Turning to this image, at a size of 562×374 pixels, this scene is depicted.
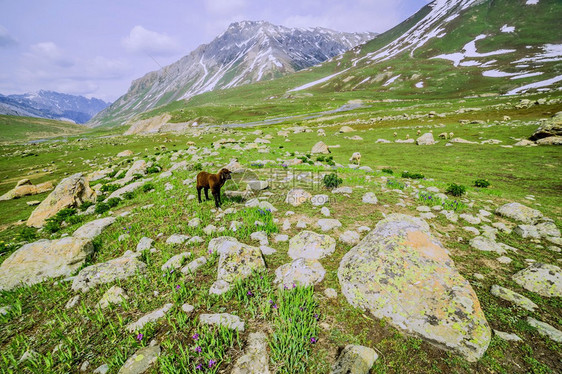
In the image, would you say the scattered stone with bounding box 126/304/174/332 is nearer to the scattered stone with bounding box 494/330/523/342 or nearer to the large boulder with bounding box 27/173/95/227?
the scattered stone with bounding box 494/330/523/342

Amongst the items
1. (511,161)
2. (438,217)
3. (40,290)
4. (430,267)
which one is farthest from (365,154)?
(40,290)

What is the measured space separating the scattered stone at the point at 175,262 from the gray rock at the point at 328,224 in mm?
4625

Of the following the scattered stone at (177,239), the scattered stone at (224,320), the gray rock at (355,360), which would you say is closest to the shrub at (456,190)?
the gray rock at (355,360)

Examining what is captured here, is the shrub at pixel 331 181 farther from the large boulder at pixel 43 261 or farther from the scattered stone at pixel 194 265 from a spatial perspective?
the large boulder at pixel 43 261

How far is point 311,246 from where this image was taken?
654cm

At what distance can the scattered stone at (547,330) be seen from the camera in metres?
3.76

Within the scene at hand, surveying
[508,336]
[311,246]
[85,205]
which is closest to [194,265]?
[311,246]

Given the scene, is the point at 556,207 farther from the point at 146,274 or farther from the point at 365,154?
the point at 365,154

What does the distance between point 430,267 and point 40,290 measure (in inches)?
395

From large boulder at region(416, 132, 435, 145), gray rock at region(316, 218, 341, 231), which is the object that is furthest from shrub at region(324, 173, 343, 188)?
large boulder at region(416, 132, 435, 145)

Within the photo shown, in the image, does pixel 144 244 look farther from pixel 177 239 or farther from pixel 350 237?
→ pixel 350 237

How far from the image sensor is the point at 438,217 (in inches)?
342

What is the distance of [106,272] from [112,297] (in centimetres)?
117

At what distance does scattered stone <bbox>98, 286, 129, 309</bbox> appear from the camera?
5.04m
